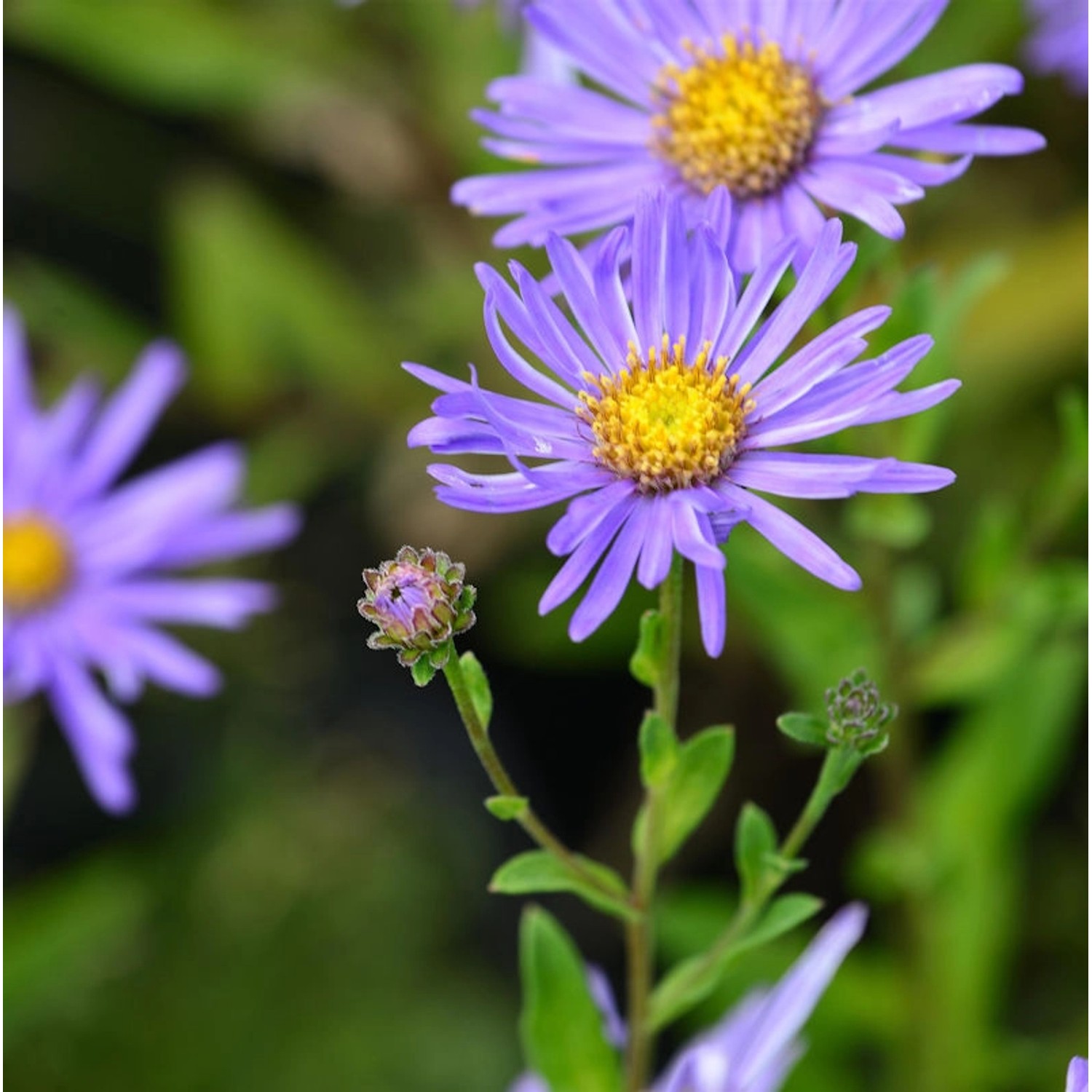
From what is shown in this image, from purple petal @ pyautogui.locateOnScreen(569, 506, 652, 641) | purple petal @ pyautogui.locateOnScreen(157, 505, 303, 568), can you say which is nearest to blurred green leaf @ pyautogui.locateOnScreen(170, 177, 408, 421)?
purple petal @ pyautogui.locateOnScreen(157, 505, 303, 568)

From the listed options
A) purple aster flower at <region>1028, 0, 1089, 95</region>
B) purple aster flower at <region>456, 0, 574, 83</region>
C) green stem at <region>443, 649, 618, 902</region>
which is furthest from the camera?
purple aster flower at <region>1028, 0, 1089, 95</region>

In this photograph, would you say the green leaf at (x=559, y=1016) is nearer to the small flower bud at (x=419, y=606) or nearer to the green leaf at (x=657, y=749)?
the green leaf at (x=657, y=749)

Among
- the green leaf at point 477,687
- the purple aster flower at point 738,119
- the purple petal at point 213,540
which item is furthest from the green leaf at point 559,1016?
the purple petal at point 213,540

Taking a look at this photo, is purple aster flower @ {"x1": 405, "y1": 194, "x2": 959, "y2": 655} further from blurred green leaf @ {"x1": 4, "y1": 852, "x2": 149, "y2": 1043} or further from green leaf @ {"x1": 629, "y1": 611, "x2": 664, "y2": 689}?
blurred green leaf @ {"x1": 4, "y1": 852, "x2": 149, "y2": 1043}

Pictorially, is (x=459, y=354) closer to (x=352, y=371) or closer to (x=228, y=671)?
(x=352, y=371)

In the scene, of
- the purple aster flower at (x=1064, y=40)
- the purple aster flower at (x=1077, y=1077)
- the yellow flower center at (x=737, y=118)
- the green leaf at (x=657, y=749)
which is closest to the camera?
the purple aster flower at (x=1077, y=1077)

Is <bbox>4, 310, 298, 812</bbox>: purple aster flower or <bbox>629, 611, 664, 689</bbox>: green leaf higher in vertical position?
<bbox>4, 310, 298, 812</bbox>: purple aster flower

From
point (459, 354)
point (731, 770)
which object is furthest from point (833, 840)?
point (459, 354)
